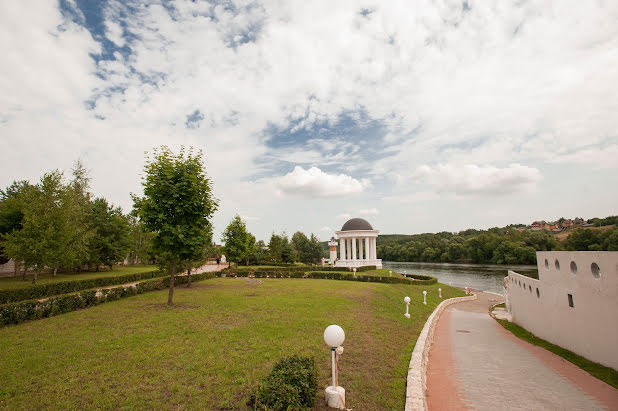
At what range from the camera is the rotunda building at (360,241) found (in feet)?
144

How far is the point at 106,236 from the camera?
31.1m

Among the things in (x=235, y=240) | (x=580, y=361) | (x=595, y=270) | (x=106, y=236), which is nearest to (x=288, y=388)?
(x=595, y=270)

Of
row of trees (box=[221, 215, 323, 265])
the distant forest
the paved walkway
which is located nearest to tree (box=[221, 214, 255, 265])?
row of trees (box=[221, 215, 323, 265])

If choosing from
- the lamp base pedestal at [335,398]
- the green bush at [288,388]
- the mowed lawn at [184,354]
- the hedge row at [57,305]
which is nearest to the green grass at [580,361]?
the mowed lawn at [184,354]

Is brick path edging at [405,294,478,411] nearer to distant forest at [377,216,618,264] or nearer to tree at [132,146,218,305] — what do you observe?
tree at [132,146,218,305]

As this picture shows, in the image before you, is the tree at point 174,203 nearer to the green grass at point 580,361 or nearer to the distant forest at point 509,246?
the green grass at point 580,361

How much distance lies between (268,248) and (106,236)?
79.1 ft

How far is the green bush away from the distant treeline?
182 feet

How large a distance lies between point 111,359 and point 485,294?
116ft

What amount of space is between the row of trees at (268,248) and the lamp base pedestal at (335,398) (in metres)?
29.9

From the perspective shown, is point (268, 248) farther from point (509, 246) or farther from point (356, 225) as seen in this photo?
point (509, 246)

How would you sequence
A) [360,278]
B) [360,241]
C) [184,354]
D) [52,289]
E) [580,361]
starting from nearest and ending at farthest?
[184,354] → [580,361] → [52,289] → [360,278] → [360,241]

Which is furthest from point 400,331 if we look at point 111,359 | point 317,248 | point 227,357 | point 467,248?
point 467,248

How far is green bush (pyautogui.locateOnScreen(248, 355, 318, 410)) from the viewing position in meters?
4.20
